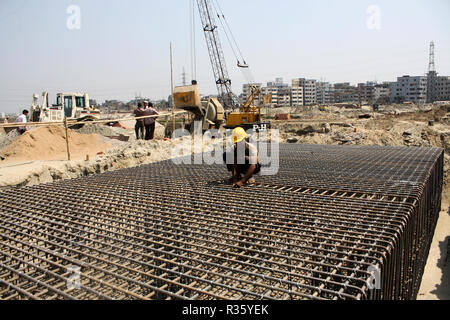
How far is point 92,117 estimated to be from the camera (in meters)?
19.2

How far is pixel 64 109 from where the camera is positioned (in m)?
20.4

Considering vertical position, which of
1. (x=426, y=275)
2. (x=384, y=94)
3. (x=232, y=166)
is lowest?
(x=426, y=275)

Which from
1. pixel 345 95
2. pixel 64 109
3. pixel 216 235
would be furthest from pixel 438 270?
pixel 345 95

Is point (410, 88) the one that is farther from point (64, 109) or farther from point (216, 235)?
point (216, 235)

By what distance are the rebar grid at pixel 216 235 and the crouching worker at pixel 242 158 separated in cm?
29

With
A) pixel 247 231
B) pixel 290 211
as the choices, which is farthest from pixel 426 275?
pixel 247 231

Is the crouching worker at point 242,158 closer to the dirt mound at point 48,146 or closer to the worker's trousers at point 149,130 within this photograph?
the dirt mound at point 48,146

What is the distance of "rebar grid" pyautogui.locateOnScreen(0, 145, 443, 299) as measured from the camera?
2.73 metres

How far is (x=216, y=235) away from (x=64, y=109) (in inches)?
783

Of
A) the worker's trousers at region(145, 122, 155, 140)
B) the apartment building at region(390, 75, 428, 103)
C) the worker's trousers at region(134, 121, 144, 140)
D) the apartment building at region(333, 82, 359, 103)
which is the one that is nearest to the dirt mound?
the worker's trousers at region(134, 121, 144, 140)

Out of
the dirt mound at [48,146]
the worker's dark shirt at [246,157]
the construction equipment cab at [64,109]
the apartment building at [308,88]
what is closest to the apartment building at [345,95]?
the apartment building at [308,88]

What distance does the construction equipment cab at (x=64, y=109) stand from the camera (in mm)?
18719
